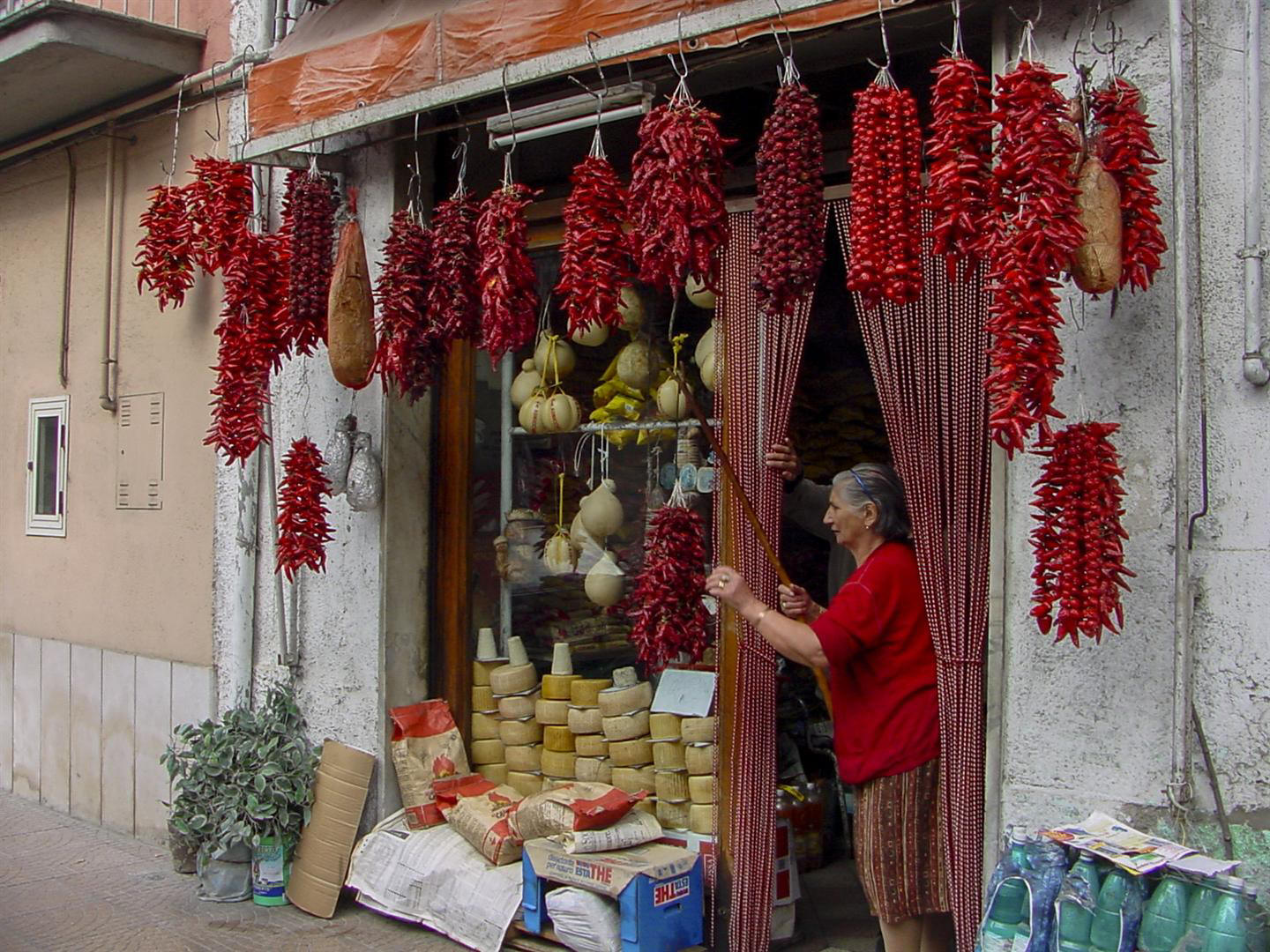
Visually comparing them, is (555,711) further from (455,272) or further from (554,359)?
(455,272)

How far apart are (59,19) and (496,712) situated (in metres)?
4.14

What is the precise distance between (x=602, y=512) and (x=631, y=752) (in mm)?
1044

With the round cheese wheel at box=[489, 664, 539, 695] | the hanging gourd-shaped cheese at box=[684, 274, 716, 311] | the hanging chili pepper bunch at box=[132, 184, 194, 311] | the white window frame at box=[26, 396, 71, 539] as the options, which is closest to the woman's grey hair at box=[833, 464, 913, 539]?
the hanging gourd-shaped cheese at box=[684, 274, 716, 311]

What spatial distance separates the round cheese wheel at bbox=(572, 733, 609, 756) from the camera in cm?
539

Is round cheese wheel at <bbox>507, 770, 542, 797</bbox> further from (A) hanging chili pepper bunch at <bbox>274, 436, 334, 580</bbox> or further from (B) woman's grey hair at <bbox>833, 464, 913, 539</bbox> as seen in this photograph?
(B) woman's grey hair at <bbox>833, 464, 913, 539</bbox>

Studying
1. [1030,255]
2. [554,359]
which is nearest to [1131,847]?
[1030,255]

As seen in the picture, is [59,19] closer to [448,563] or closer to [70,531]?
[70,531]

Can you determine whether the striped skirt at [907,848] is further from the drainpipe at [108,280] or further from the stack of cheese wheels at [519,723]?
the drainpipe at [108,280]

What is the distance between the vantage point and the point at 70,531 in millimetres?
7398

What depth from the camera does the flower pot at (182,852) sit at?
19.6 ft

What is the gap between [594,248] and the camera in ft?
13.8

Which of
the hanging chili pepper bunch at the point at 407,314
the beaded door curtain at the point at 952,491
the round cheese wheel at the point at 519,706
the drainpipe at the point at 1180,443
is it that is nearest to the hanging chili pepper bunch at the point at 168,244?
the hanging chili pepper bunch at the point at 407,314

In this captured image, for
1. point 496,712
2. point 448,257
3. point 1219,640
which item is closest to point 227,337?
point 448,257

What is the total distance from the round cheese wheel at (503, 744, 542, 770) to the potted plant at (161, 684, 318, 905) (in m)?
0.96
